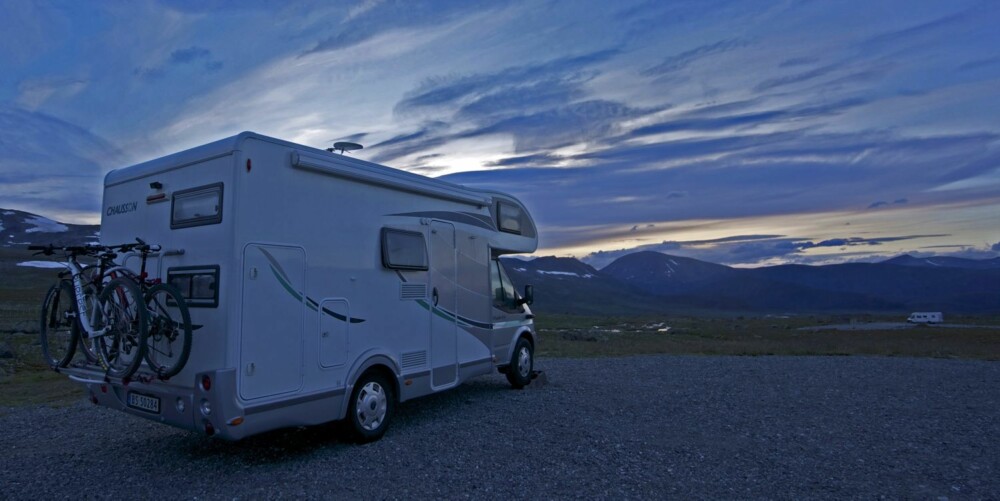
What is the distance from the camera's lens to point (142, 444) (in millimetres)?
7574

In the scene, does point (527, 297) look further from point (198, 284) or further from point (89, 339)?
point (89, 339)

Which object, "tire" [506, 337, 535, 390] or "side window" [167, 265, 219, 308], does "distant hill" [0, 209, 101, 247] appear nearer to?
"tire" [506, 337, 535, 390]

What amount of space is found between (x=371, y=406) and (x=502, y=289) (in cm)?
377

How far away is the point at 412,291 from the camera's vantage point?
8195mm

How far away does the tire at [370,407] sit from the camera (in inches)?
283

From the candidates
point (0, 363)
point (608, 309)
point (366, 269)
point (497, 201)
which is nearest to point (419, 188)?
point (366, 269)

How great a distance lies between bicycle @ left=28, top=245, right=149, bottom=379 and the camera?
6113mm

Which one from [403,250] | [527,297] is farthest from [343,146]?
[527,297]

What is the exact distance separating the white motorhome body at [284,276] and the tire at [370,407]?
14cm

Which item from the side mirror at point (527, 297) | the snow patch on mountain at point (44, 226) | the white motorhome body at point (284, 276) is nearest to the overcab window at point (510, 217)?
the side mirror at point (527, 297)

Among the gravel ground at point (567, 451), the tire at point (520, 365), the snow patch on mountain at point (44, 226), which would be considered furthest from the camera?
the snow patch on mountain at point (44, 226)

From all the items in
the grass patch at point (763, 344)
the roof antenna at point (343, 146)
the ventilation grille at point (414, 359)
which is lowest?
the grass patch at point (763, 344)

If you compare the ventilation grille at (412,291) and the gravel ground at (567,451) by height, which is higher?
the ventilation grille at (412,291)

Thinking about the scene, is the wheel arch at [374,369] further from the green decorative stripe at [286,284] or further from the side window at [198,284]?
the side window at [198,284]
